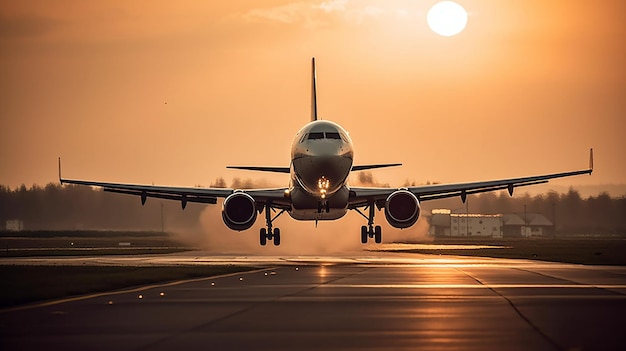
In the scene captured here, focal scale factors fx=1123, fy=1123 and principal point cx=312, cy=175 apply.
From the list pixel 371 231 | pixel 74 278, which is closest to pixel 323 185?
pixel 371 231

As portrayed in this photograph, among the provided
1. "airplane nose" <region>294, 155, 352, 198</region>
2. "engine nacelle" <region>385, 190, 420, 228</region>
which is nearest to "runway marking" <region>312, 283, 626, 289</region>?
"airplane nose" <region>294, 155, 352, 198</region>

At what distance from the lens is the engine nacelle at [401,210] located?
6116 cm

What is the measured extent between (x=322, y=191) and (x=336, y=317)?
118 ft

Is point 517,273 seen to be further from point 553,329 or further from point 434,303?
point 553,329

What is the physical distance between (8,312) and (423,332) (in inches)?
365

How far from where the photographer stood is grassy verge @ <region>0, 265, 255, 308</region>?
1118 inches

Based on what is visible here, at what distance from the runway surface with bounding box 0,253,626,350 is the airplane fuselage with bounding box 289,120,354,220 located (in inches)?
835

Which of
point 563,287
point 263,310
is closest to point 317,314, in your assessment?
point 263,310

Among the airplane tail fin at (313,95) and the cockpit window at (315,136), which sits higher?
the airplane tail fin at (313,95)

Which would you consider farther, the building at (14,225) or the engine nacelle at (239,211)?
the building at (14,225)

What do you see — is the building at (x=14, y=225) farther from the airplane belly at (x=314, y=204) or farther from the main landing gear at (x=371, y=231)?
the airplane belly at (x=314, y=204)

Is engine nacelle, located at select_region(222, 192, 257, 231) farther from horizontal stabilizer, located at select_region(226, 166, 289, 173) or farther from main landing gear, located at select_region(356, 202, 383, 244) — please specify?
main landing gear, located at select_region(356, 202, 383, 244)

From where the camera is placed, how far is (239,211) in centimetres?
6222

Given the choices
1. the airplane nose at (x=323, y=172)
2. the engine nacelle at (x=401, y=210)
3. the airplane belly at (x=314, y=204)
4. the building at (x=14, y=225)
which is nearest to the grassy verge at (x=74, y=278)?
the airplane nose at (x=323, y=172)
